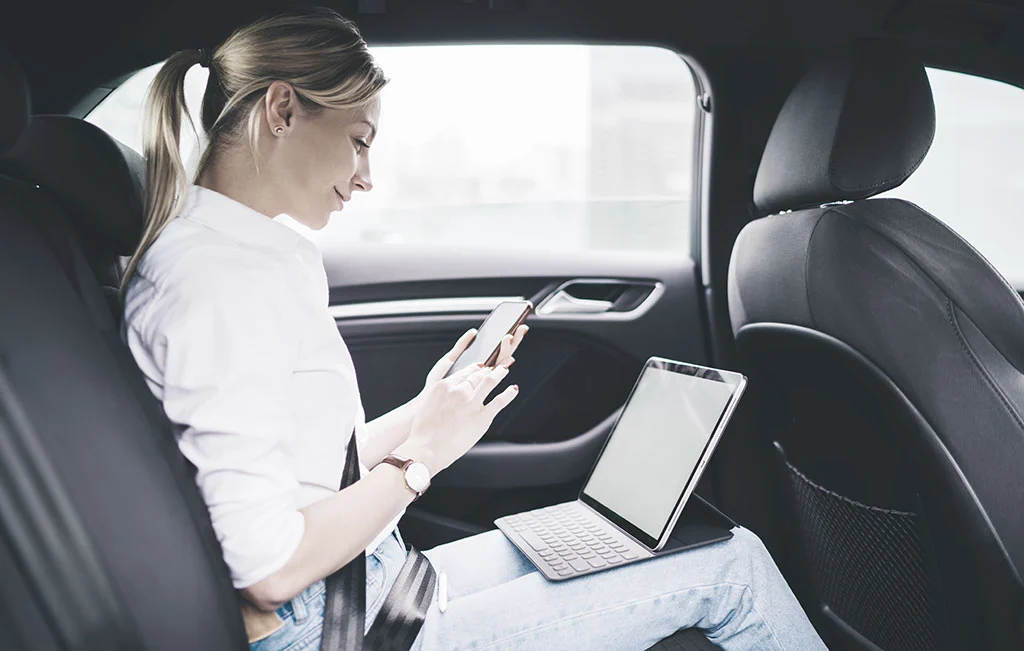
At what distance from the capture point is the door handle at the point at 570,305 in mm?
1899

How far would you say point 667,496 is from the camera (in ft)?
4.11

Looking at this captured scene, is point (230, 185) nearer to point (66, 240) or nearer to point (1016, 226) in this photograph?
point (66, 240)

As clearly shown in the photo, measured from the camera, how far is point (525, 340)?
185cm

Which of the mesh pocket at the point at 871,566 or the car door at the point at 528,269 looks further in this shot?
the car door at the point at 528,269

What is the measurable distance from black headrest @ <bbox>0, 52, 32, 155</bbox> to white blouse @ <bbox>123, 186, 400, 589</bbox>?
0.59 feet

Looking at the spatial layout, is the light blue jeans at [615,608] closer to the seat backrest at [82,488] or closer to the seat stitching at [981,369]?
the seat backrest at [82,488]

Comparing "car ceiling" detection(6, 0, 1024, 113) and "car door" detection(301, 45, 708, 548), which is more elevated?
"car ceiling" detection(6, 0, 1024, 113)

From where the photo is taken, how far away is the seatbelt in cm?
95

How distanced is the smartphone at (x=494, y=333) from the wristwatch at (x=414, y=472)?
31 centimetres

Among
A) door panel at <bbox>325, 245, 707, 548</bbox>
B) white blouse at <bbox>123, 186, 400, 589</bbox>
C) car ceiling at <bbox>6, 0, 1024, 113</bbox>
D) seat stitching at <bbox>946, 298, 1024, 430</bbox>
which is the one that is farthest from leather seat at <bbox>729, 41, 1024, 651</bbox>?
white blouse at <bbox>123, 186, 400, 589</bbox>

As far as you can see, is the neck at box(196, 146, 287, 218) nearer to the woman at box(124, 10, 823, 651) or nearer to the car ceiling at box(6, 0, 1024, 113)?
the woman at box(124, 10, 823, 651)

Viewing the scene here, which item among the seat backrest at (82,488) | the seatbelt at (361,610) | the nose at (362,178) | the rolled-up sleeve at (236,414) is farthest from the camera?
the nose at (362,178)

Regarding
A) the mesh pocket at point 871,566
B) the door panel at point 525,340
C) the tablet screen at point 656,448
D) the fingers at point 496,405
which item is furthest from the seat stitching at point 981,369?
the door panel at point 525,340

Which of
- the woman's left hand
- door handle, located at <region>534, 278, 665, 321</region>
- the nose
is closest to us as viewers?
the nose
